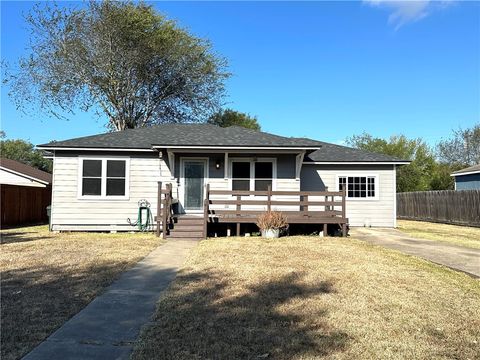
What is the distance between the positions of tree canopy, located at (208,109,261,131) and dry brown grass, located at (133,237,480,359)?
102 feet

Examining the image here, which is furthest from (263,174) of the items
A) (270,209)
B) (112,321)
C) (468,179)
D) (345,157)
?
(468,179)

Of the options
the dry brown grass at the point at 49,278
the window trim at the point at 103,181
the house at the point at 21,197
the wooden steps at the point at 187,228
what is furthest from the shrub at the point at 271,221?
the house at the point at 21,197

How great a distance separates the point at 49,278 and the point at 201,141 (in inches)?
325

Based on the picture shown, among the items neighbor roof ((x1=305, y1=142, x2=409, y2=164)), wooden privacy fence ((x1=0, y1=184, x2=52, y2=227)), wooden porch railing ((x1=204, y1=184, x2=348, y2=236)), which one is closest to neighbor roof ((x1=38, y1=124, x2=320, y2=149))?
wooden porch railing ((x1=204, y1=184, x2=348, y2=236))

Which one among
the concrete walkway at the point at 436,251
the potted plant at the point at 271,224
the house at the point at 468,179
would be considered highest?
the house at the point at 468,179

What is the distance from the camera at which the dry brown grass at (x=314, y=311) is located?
12.7ft

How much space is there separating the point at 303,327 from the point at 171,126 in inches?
578

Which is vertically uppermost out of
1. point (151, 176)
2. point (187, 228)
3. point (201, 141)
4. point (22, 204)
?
point (201, 141)

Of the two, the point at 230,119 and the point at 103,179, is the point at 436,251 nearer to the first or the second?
the point at 103,179

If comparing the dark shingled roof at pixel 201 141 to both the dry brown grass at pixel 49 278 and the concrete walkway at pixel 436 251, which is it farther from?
the dry brown grass at pixel 49 278

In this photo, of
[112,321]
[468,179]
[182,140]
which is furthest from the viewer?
[468,179]

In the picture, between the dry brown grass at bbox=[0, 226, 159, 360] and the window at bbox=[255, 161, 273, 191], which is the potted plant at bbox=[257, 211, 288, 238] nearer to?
the window at bbox=[255, 161, 273, 191]

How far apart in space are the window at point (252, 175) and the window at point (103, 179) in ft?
13.0

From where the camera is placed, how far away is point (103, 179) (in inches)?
577
